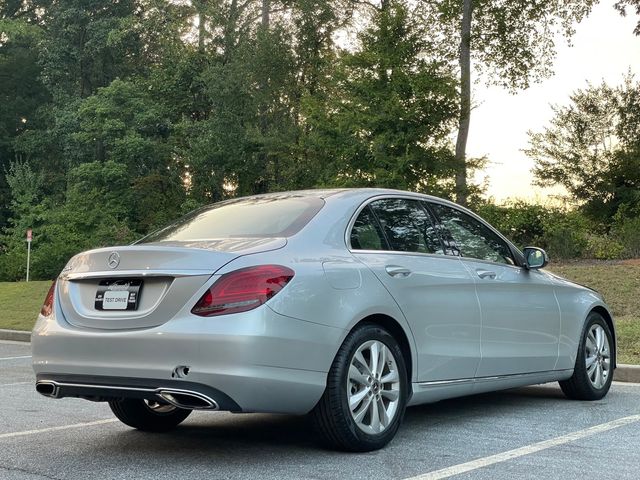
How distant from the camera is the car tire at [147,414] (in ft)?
20.7

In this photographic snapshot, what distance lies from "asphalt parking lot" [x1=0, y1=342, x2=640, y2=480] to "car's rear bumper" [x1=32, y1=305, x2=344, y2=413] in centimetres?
42

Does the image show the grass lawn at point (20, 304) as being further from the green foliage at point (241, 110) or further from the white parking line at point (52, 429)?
the white parking line at point (52, 429)

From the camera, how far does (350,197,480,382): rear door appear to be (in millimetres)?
5824

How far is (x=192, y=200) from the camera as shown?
40.3 m

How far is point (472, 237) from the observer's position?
6.95 metres

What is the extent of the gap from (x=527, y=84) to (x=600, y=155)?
6.98 meters

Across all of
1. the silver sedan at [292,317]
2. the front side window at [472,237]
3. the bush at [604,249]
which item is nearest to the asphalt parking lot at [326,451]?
the silver sedan at [292,317]

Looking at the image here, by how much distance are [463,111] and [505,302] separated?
21.2 meters

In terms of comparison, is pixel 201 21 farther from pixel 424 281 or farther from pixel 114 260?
pixel 114 260

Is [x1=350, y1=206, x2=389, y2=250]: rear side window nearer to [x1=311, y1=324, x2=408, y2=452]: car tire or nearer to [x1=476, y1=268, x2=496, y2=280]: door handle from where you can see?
[x1=311, y1=324, x2=408, y2=452]: car tire

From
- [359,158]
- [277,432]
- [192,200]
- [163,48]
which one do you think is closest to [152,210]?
[192,200]

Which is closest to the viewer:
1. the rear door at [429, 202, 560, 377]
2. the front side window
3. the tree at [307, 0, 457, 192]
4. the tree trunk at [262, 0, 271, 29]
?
the rear door at [429, 202, 560, 377]

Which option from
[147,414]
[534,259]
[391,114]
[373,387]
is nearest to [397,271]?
[373,387]

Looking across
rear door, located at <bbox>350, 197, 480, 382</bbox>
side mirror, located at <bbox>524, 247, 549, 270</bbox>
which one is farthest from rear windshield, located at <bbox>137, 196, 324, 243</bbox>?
side mirror, located at <bbox>524, 247, 549, 270</bbox>
